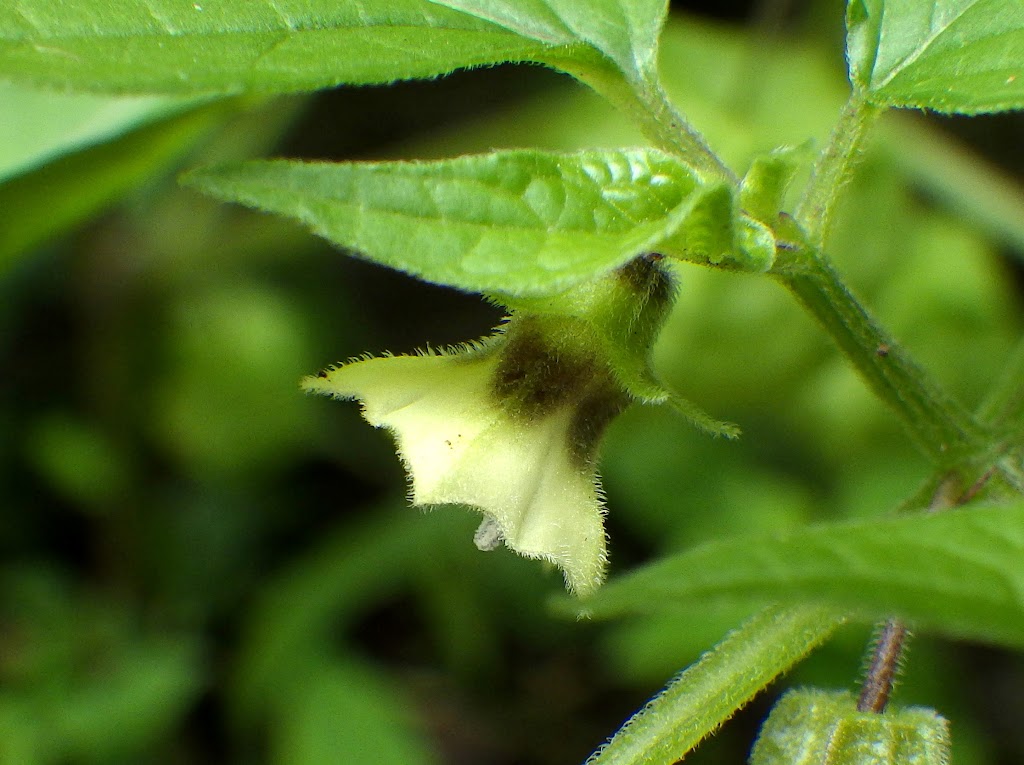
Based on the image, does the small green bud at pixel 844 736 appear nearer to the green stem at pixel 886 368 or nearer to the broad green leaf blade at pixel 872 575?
the green stem at pixel 886 368

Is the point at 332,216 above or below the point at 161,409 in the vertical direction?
above

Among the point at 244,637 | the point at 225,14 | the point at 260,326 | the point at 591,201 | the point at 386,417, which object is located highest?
the point at 225,14

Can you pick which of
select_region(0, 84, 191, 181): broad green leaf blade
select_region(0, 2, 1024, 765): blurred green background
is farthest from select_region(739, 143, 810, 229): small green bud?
select_region(0, 2, 1024, 765): blurred green background

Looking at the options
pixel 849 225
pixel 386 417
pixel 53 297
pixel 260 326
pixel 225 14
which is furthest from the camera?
pixel 53 297

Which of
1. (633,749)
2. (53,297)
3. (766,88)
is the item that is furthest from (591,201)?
(53,297)

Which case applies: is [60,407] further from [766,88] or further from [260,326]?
[766,88]

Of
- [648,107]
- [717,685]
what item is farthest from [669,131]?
[717,685]

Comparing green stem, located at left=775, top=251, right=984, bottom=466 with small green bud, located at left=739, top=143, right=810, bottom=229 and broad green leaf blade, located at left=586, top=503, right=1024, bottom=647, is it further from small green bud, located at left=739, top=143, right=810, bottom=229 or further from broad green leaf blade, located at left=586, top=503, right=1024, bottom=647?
broad green leaf blade, located at left=586, top=503, right=1024, bottom=647
